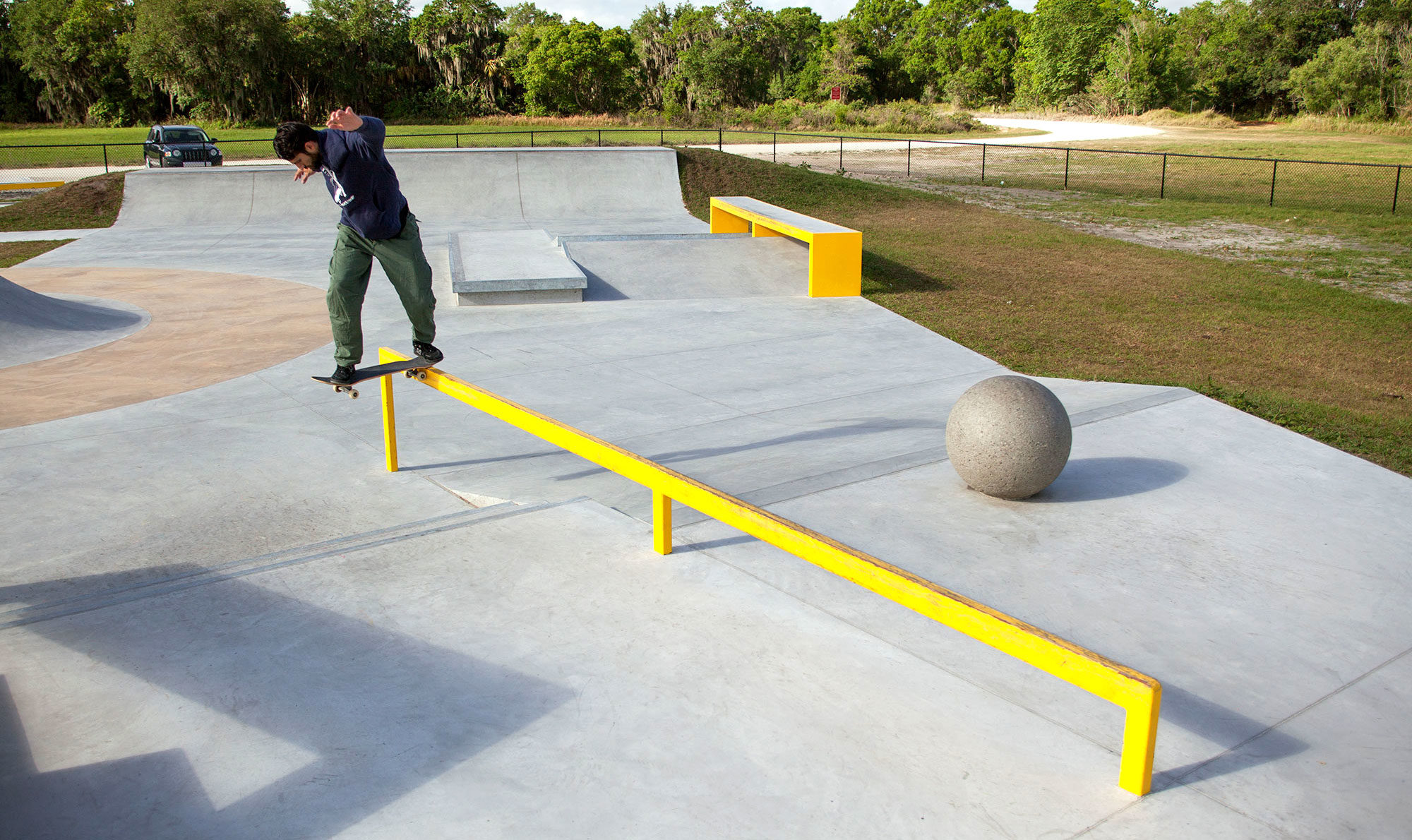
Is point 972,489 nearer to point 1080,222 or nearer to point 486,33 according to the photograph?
point 1080,222

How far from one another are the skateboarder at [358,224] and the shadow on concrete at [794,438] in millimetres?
1495

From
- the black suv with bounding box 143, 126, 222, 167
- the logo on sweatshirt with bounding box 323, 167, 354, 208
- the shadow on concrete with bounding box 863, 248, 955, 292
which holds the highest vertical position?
the black suv with bounding box 143, 126, 222, 167

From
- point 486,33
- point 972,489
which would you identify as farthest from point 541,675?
point 486,33

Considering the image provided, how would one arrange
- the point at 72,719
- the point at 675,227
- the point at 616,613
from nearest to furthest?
1. the point at 72,719
2. the point at 616,613
3. the point at 675,227

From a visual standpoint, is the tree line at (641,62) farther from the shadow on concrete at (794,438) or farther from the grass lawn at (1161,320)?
the shadow on concrete at (794,438)

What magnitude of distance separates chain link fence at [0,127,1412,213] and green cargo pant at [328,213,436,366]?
2127 centimetres

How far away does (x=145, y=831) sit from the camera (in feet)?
9.23

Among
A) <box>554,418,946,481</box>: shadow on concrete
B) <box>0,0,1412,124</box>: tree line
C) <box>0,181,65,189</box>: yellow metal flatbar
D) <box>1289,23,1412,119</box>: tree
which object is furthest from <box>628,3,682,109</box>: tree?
<box>554,418,946,481</box>: shadow on concrete

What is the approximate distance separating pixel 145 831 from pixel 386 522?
2.76 m

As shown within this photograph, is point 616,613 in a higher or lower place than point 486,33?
lower

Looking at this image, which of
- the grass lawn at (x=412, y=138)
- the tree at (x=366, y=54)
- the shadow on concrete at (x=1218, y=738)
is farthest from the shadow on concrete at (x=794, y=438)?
the tree at (x=366, y=54)

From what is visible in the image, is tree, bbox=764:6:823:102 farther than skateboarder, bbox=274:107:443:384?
Yes

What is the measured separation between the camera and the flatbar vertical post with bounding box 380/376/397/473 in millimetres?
6055

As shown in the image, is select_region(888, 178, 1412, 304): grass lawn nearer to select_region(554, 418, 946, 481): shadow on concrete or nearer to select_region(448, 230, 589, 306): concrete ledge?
select_region(554, 418, 946, 481): shadow on concrete
